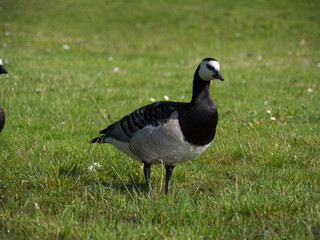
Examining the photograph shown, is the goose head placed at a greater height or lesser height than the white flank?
greater

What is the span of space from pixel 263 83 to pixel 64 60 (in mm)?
6662

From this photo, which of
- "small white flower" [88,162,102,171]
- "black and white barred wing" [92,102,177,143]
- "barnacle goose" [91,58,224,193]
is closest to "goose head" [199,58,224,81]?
"barnacle goose" [91,58,224,193]

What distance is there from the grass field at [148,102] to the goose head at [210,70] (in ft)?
4.22

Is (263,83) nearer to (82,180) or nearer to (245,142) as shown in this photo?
(245,142)

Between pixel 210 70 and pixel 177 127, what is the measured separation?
0.75m

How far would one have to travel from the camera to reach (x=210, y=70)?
424 centimetres

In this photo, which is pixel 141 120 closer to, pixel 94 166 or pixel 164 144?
pixel 164 144

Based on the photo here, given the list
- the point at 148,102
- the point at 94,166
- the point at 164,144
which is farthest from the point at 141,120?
the point at 148,102

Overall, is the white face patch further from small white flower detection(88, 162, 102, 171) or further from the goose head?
small white flower detection(88, 162, 102, 171)

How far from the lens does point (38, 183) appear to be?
174 inches

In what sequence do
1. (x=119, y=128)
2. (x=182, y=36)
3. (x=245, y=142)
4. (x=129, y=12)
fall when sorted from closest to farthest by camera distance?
(x=119, y=128) → (x=245, y=142) → (x=182, y=36) → (x=129, y=12)

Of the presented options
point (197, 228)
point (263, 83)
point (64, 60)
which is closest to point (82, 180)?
point (197, 228)

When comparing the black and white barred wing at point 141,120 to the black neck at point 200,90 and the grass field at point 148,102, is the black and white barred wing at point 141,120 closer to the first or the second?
the black neck at point 200,90

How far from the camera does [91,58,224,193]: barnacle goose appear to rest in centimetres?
414
